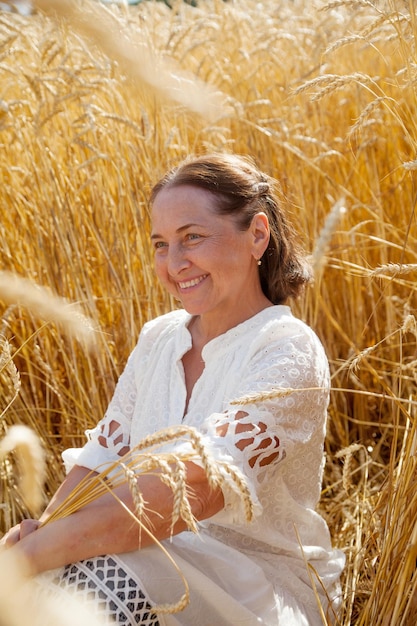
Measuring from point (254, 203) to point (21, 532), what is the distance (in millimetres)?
844

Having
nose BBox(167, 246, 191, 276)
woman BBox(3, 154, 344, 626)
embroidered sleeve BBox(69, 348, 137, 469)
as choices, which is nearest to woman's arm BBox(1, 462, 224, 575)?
woman BBox(3, 154, 344, 626)

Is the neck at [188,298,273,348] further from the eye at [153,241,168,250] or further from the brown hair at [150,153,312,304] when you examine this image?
the eye at [153,241,168,250]

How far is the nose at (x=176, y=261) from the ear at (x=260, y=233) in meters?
0.16

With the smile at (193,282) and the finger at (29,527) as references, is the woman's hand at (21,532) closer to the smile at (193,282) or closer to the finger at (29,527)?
the finger at (29,527)

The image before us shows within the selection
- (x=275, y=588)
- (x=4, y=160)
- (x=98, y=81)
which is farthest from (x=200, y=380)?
(x=4, y=160)

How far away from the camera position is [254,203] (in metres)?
1.86

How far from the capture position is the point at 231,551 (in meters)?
1.61

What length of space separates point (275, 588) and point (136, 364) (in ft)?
2.08

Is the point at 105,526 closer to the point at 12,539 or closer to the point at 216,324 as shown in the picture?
the point at 12,539

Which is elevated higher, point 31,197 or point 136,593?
point 31,197

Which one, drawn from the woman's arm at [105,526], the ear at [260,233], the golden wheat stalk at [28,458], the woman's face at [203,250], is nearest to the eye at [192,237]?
the woman's face at [203,250]

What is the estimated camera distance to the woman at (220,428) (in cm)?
147

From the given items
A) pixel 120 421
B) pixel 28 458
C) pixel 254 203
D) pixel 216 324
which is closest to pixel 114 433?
pixel 120 421

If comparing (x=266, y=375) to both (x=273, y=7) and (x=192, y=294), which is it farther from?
(x=273, y=7)
